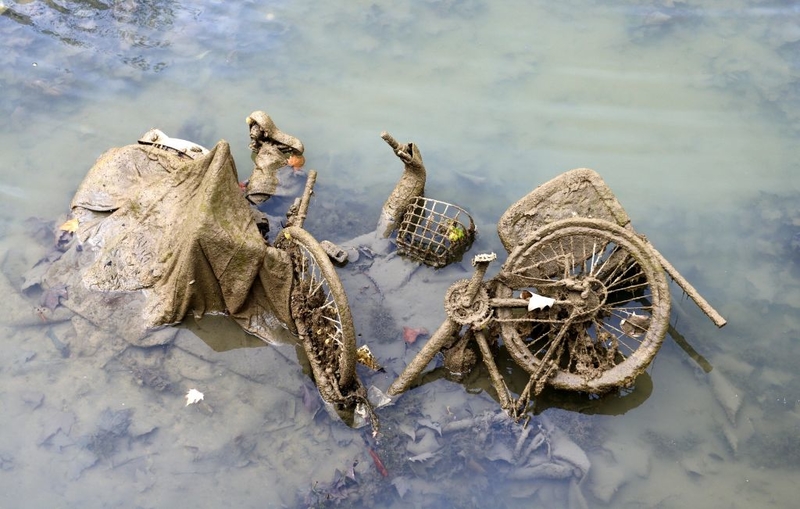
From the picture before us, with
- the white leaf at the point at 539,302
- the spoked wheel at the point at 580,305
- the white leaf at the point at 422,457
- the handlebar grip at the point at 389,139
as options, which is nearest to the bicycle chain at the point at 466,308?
the spoked wheel at the point at 580,305

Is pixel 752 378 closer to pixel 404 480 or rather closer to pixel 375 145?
pixel 404 480

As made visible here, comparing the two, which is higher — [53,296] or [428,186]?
[428,186]

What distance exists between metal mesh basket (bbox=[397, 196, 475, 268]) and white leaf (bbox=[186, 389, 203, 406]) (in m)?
2.89

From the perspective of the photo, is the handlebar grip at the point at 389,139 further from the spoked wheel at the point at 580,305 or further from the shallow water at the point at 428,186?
the spoked wheel at the point at 580,305

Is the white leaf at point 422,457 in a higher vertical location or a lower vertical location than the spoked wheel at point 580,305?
lower

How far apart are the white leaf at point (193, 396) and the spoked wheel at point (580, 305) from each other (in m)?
3.31

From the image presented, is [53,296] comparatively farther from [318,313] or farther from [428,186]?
[428,186]

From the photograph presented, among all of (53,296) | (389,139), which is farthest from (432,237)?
(53,296)

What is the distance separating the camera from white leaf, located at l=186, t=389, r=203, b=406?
7.40m

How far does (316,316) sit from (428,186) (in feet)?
10.2

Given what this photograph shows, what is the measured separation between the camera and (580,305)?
6.82 meters

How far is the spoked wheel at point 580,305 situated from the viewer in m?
6.75

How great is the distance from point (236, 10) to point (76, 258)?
17.9ft

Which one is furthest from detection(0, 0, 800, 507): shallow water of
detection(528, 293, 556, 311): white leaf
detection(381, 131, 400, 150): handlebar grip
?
detection(381, 131, 400, 150): handlebar grip
